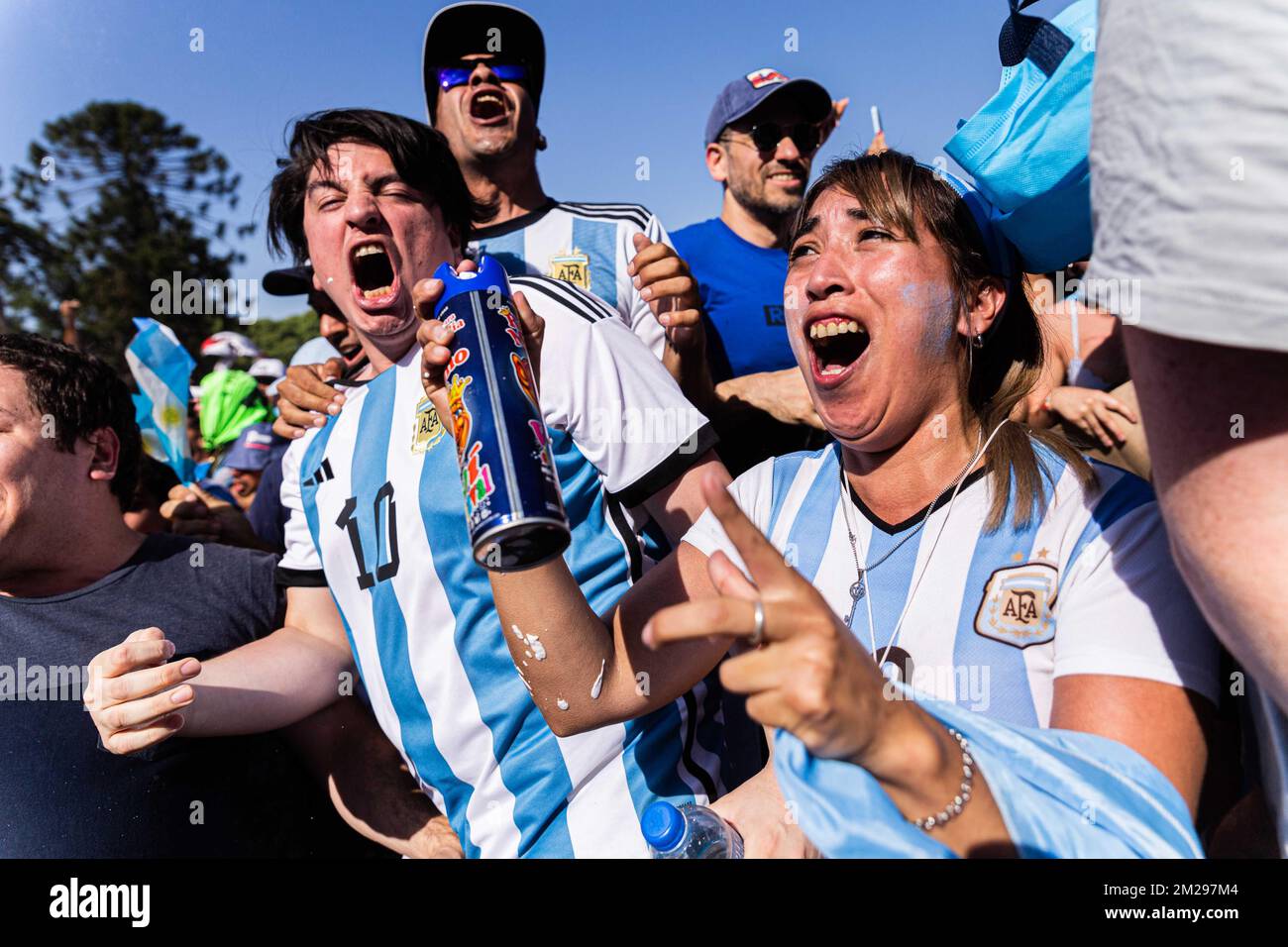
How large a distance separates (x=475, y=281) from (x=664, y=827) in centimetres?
99

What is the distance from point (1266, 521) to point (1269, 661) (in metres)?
0.17

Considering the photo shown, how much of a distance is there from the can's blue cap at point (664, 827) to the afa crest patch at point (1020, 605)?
1.98 feet

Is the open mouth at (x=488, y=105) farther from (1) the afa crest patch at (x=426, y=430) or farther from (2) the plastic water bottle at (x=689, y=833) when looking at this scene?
(2) the plastic water bottle at (x=689, y=833)

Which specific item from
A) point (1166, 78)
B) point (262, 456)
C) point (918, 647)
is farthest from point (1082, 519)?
point (262, 456)

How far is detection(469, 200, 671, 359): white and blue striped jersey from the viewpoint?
3.20 m

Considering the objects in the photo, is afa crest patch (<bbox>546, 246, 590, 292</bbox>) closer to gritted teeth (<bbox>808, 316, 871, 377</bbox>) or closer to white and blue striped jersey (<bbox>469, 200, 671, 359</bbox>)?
white and blue striped jersey (<bbox>469, 200, 671, 359</bbox>)

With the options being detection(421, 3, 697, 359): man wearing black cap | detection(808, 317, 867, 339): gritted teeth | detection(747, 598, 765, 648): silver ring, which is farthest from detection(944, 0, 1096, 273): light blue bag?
detection(421, 3, 697, 359): man wearing black cap

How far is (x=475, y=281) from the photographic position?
168 centimetres

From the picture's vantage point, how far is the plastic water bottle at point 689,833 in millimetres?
1596

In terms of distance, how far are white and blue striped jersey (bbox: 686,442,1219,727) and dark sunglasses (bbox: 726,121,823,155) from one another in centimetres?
252

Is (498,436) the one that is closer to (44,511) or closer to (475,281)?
(475,281)

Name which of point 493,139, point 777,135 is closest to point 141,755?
point 493,139

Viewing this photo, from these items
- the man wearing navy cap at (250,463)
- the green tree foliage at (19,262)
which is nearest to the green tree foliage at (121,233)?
the green tree foliage at (19,262)

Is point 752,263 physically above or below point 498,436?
above
